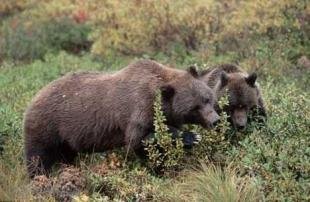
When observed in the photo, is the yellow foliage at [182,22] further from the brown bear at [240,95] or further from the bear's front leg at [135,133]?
the bear's front leg at [135,133]

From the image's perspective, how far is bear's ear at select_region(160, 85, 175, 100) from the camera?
7.64 metres

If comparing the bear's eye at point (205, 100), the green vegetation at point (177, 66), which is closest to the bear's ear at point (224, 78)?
the green vegetation at point (177, 66)

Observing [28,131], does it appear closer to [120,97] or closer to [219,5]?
[120,97]

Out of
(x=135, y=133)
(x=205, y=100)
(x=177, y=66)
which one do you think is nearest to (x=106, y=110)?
(x=135, y=133)

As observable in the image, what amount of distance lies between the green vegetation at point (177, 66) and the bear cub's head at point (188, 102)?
0.82 feet

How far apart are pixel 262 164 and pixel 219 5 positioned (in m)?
10.1

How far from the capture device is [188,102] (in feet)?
25.3

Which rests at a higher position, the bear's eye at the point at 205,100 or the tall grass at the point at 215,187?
the bear's eye at the point at 205,100

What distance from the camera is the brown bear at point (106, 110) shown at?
7.68 meters

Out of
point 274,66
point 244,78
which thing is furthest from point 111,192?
point 274,66

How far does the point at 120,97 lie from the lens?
782cm

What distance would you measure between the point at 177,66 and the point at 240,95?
19.7 feet

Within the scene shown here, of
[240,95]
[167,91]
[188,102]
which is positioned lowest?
[240,95]

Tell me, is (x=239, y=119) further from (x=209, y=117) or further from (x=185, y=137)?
(x=185, y=137)
